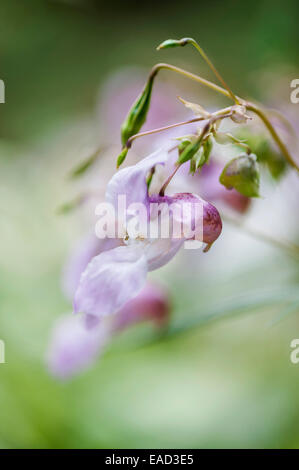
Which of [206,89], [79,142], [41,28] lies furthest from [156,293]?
[41,28]

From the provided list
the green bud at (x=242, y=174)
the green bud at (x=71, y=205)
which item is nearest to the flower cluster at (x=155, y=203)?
the green bud at (x=242, y=174)

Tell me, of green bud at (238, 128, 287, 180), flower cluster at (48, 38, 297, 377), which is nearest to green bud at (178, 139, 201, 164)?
flower cluster at (48, 38, 297, 377)

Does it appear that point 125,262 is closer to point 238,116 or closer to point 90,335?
point 238,116

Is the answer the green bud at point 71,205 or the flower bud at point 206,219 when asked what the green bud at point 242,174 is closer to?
the flower bud at point 206,219

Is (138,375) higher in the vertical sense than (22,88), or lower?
lower

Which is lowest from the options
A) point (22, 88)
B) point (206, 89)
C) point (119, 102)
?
point (119, 102)

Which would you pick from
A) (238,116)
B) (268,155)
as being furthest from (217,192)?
(238,116)
